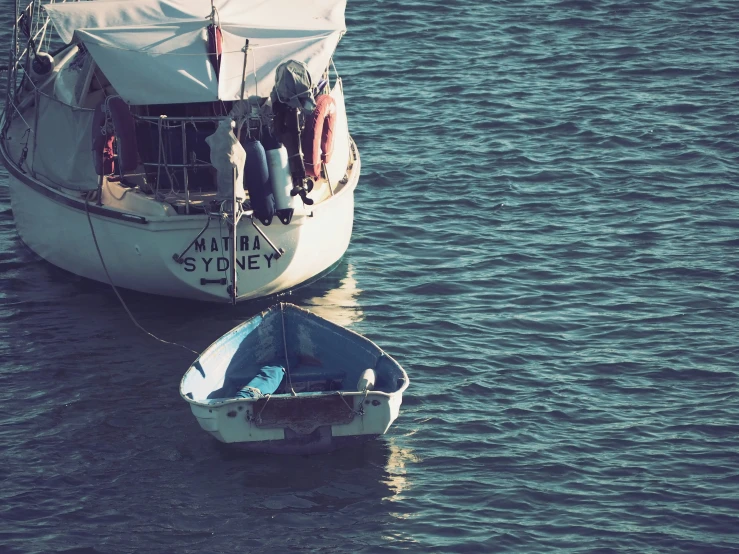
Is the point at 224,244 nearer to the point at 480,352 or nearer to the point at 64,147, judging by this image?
the point at 64,147

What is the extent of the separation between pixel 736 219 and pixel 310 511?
31.7 ft

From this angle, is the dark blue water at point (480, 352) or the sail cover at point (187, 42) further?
the sail cover at point (187, 42)

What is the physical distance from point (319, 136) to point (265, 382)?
3.87m

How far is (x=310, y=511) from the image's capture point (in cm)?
1140

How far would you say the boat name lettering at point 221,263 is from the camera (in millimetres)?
14797

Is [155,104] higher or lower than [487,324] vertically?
higher

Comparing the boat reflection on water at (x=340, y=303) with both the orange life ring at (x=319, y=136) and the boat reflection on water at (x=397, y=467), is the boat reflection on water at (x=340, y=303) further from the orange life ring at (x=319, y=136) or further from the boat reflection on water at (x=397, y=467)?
the boat reflection on water at (x=397, y=467)

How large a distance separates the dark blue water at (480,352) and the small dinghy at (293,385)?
1.36 ft

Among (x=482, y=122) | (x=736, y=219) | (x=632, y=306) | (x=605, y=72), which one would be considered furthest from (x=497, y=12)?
(x=632, y=306)

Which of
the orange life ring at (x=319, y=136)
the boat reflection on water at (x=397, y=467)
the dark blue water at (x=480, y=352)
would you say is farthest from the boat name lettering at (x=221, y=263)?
the boat reflection on water at (x=397, y=467)

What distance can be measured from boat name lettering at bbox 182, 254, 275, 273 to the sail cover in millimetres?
1998

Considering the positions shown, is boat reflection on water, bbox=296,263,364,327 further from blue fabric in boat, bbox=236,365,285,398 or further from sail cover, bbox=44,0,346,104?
sail cover, bbox=44,0,346,104

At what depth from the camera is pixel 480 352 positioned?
1458 centimetres

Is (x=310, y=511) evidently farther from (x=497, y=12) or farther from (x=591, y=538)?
(x=497, y=12)
